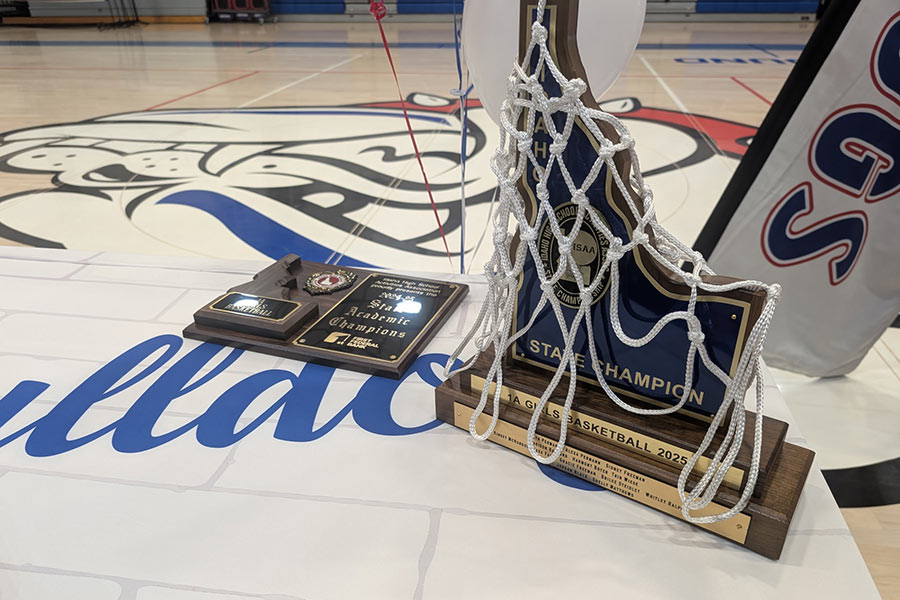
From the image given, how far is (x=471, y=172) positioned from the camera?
2.05 m

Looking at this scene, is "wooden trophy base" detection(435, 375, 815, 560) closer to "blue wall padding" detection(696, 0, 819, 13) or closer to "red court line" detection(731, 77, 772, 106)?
"red court line" detection(731, 77, 772, 106)

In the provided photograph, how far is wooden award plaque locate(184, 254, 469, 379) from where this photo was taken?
715 mm

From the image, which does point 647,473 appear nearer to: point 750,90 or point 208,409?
point 208,409

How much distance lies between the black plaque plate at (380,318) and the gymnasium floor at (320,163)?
→ 0.60 metres

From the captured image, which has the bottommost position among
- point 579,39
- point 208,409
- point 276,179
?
point 276,179

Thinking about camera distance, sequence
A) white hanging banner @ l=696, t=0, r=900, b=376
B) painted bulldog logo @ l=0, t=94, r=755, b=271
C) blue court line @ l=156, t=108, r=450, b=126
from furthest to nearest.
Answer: blue court line @ l=156, t=108, r=450, b=126 < painted bulldog logo @ l=0, t=94, r=755, b=271 < white hanging banner @ l=696, t=0, r=900, b=376

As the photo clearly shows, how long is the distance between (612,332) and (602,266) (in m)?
0.06

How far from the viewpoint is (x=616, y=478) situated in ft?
1.71

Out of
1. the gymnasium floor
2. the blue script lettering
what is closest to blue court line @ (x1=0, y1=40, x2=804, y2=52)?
the gymnasium floor

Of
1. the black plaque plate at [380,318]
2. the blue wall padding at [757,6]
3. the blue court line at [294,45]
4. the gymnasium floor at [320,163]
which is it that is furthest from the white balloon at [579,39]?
the blue wall padding at [757,6]

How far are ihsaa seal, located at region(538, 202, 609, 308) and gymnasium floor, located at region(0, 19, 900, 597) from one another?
529mm

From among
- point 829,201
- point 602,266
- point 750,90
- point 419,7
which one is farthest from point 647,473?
point 419,7

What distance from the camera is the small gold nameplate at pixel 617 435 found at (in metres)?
0.48

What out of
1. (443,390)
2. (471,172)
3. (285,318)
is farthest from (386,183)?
(443,390)
